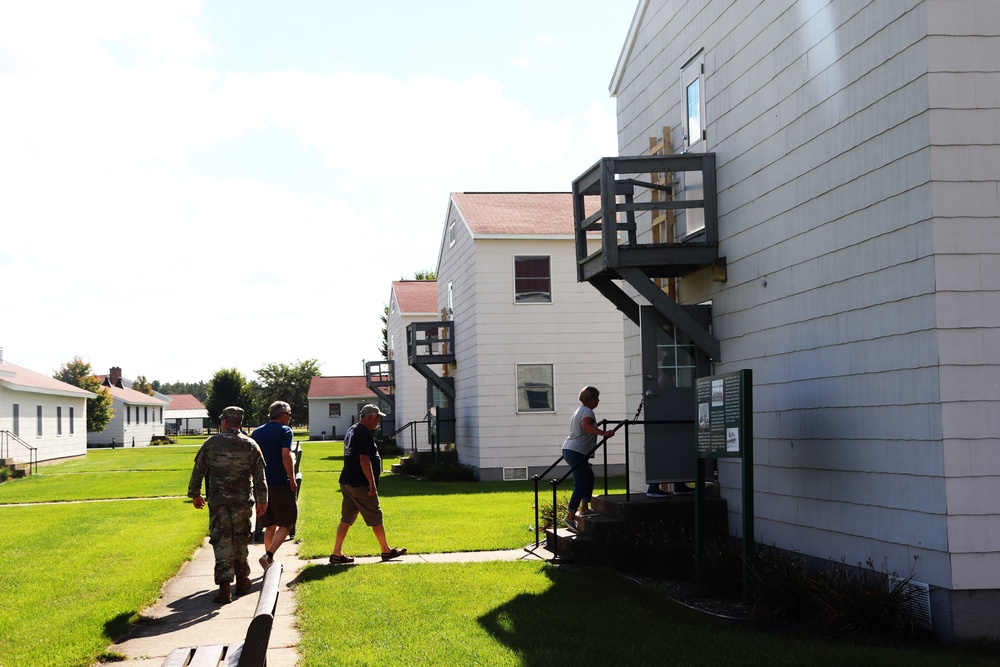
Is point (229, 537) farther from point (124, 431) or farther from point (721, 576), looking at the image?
point (124, 431)

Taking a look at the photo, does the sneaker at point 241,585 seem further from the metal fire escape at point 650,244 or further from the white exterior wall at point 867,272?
the white exterior wall at point 867,272

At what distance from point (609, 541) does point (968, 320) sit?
194 inches

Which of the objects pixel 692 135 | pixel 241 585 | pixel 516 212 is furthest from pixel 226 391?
pixel 241 585

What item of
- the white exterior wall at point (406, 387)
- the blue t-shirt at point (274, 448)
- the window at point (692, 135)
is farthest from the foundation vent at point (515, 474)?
the blue t-shirt at point (274, 448)

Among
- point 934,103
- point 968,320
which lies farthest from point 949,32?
point 968,320

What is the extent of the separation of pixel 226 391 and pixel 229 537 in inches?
3145

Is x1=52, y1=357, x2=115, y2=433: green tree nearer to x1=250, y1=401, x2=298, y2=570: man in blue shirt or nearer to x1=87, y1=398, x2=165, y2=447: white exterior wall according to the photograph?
x1=87, y1=398, x2=165, y2=447: white exterior wall

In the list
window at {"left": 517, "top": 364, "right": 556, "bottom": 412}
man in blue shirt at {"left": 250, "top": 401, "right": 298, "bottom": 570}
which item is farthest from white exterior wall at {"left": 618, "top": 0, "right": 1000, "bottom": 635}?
window at {"left": 517, "top": 364, "right": 556, "bottom": 412}

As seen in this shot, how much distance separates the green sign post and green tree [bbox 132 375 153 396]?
9598 centimetres

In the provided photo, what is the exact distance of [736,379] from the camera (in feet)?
29.7

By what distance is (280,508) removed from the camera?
Answer: 11617mm

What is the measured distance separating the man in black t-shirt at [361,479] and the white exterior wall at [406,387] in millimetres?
24510

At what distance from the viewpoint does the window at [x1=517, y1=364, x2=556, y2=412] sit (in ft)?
84.1

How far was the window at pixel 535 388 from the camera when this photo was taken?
25.6m
